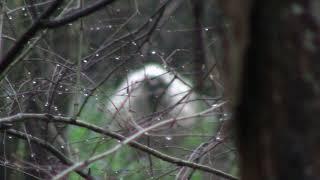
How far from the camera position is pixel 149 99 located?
17.1 ft

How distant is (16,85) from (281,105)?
3255mm

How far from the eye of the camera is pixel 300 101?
57.7 inches

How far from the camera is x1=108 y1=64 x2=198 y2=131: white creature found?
3467 millimetres

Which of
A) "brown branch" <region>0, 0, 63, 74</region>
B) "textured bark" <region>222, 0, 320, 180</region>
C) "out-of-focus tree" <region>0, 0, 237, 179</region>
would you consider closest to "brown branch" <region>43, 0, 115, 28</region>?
"brown branch" <region>0, 0, 63, 74</region>

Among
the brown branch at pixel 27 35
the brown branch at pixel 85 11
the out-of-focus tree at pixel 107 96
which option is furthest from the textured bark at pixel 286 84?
the out-of-focus tree at pixel 107 96

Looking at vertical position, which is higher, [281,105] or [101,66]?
[101,66]

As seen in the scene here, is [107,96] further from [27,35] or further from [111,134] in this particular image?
[27,35]

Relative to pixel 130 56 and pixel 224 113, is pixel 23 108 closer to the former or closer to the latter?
pixel 130 56

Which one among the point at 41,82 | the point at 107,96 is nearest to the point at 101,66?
the point at 41,82

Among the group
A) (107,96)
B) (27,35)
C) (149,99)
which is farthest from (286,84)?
(149,99)

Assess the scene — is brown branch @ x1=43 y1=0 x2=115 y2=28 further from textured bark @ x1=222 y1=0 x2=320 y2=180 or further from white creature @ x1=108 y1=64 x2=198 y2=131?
textured bark @ x1=222 y1=0 x2=320 y2=180

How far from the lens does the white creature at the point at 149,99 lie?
3467 mm

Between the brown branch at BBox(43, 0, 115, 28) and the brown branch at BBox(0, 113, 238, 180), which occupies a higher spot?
the brown branch at BBox(43, 0, 115, 28)

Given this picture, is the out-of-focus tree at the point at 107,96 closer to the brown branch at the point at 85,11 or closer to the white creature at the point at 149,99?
the white creature at the point at 149,99
